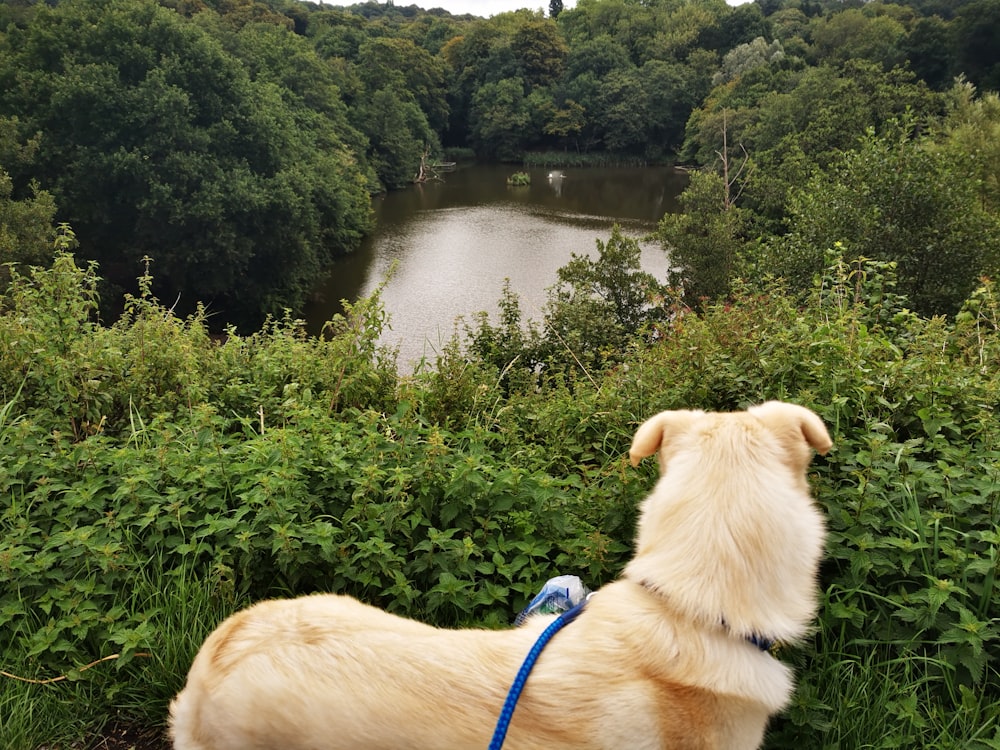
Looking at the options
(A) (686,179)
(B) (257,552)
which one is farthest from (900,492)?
(A) (686,179)

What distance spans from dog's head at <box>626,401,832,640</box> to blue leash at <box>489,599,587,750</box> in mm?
267

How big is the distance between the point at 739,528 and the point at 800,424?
449 millimetres

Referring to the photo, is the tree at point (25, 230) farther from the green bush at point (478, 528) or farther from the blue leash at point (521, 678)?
the blue leash at point (521, 678)

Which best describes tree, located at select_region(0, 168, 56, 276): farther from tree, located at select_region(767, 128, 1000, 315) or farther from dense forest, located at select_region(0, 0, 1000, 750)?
tree, located at select_region(767, 128, 1000, 315)

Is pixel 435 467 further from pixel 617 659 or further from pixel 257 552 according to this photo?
pixel 617 659

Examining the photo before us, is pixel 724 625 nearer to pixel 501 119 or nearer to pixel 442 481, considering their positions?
pixel 442 481

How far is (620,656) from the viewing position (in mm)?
1753

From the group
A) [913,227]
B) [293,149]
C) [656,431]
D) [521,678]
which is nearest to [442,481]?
[656,431]

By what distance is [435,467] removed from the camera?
10.9 feet

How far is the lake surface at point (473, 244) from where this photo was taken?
79.7 ft

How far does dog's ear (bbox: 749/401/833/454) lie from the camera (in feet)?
6.38

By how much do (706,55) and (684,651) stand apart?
276ft

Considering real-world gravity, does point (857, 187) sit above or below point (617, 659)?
above

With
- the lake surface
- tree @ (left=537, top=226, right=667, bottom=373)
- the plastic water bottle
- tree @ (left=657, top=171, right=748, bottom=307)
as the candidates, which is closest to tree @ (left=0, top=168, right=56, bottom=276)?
the lake surface
